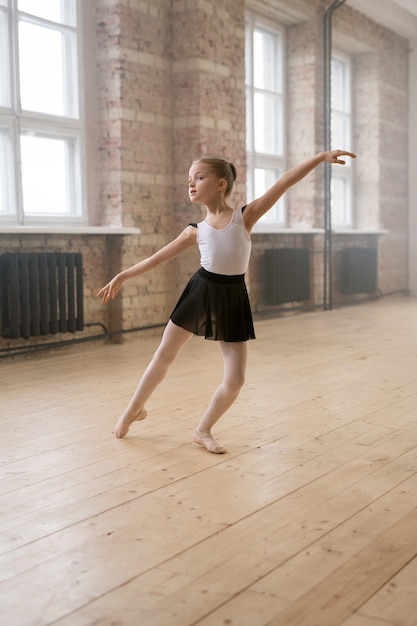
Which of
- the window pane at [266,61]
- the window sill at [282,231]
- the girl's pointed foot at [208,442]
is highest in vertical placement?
the window pane at [266,61]

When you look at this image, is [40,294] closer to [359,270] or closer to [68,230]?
[68,230]

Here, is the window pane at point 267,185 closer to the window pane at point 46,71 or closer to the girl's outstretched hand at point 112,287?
the window pane at point 46,71

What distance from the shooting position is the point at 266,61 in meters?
9.39

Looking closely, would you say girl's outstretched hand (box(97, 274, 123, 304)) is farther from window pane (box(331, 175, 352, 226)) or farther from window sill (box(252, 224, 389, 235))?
window pane (box(331, 175, 352, 226))

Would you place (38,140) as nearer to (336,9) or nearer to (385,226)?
(336,9)

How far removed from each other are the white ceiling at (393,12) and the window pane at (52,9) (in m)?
4.86

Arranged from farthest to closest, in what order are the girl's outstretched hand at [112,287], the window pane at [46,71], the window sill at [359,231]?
the window sill at [359,231], the window pane at [46,71], the girl's outstretched hand at [112,287]

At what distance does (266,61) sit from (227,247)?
704 centimetres

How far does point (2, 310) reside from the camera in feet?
18.3

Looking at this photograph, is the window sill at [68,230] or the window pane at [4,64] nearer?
the window sill at [68,230]

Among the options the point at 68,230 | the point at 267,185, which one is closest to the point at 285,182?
the point at 68,230

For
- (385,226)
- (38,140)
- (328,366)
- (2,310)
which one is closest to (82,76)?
(38,140)

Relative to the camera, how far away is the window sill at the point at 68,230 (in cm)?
547

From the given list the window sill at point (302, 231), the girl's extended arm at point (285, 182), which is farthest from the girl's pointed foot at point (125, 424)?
the window sill at point (302, 231)
